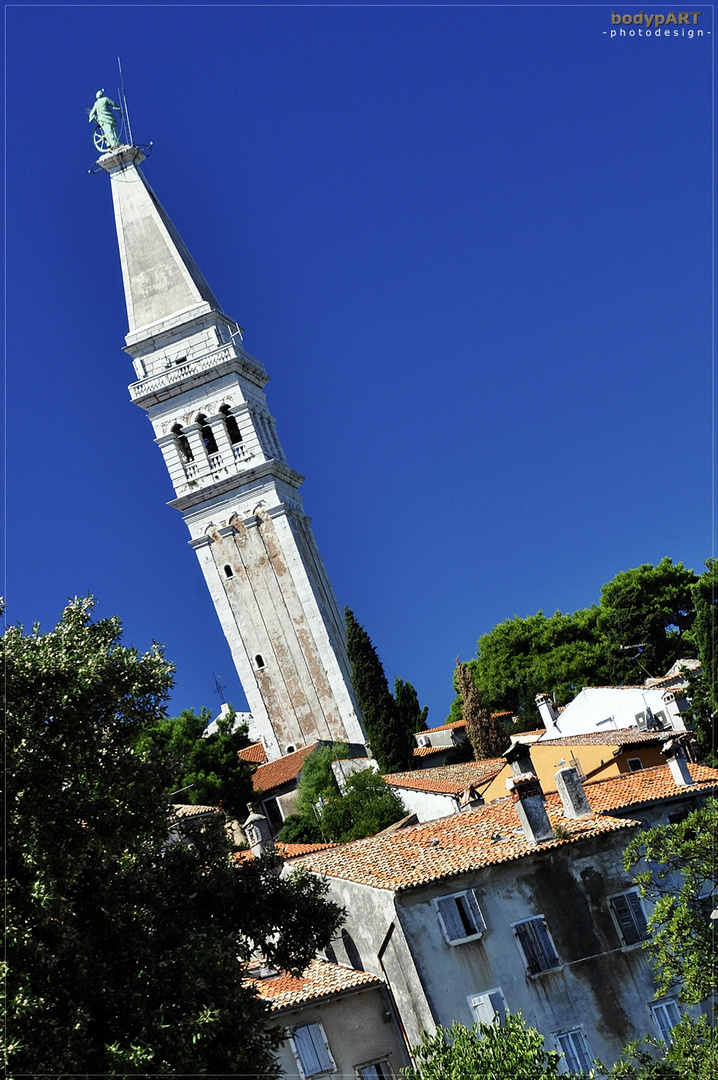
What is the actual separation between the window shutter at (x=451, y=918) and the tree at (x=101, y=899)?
566 cm

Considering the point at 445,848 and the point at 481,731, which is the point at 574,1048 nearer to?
the point at 445,848

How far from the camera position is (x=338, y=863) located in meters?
28.4

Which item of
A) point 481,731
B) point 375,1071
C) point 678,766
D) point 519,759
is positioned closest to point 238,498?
point 481,731

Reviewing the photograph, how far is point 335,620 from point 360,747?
30.3 feet

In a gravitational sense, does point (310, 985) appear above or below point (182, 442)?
below

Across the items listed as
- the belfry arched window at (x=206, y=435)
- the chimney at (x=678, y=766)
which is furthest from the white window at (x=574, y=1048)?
the belfry arched window at (x=206, y=435)

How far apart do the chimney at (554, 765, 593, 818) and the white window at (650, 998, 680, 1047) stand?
14.3 ft

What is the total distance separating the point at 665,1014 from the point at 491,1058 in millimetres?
7625

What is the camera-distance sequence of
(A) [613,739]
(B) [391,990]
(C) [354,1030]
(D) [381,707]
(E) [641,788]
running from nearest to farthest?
(C) [354,1030], (B) [391,990], (E) [641,788], (A) [613,739], (D) [381,707]

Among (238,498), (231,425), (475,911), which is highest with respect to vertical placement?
(231,425)

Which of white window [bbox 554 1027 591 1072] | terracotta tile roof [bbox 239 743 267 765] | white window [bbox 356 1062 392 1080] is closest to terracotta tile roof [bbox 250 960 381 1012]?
white window [bbox 356 1062 392 1080]

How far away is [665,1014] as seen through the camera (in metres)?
25.3

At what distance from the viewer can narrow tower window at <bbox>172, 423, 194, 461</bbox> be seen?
7125 centimetres

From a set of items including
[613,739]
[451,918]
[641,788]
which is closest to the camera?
[451,918]
